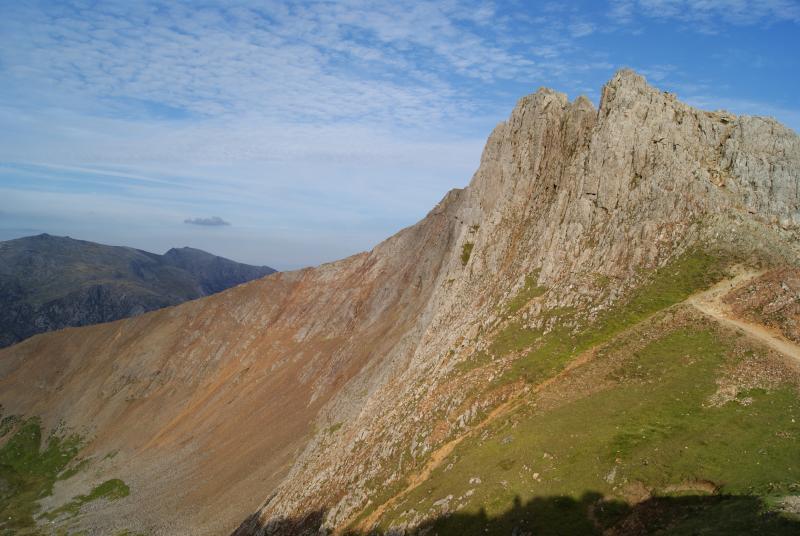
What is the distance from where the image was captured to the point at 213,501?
6888 centimetres

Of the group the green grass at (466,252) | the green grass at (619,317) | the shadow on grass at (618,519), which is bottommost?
the shadow on grass at (618,519)

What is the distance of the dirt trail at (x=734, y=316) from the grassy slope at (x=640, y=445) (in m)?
1.10

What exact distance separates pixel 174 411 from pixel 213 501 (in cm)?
4391

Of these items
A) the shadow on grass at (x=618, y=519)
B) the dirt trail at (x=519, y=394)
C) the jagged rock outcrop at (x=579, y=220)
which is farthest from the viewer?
the jagged rock outcrop at (x=579, y=220)

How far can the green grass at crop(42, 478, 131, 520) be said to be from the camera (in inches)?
3292

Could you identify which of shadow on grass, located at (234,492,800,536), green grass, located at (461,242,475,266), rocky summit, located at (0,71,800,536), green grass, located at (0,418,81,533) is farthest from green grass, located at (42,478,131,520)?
shadow on grass, located at (234,492,800,536)

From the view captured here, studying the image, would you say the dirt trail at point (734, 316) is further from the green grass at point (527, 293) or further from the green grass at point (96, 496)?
the green grass at point (96, 496)

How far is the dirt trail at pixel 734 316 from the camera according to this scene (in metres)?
31.5

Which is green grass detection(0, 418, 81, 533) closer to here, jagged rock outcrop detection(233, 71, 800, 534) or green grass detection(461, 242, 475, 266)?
jagged rock outcrop detection(233, 71, 800, 534)

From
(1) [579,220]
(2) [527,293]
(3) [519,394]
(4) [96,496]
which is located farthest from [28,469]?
(1) [579,220]

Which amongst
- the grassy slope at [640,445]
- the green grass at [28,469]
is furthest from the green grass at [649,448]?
the green grass at [28,469]

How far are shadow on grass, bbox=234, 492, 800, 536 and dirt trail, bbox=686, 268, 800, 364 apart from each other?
1445cm

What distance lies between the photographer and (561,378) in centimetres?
3706

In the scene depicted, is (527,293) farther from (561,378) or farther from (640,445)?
(640,445)
